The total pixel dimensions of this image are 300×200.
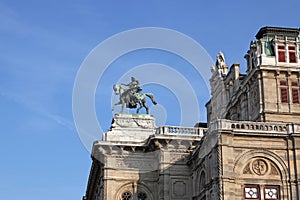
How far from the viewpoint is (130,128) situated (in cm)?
6731

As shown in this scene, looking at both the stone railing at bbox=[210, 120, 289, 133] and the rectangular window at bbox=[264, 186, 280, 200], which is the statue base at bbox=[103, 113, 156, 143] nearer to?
the stone railing at bbox=[210, 120, 289, 133]

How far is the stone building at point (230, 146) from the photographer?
173 ft


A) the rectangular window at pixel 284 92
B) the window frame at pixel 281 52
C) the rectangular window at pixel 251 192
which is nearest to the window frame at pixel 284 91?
the rectangular window at pixel 284 92

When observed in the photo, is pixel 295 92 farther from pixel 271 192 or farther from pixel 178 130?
pixel 271 192

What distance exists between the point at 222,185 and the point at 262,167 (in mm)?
4007

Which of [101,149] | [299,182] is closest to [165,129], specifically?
[101,149]

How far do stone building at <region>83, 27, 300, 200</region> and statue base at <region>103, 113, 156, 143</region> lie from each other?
0.10m

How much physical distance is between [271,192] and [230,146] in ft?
16.3

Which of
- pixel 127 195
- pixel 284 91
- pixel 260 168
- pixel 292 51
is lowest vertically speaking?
pixel 127 195

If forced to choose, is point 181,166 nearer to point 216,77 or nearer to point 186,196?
point 186,196

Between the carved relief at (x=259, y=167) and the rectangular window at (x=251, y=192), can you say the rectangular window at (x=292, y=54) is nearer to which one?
the carved relief at (x=259, y=167)

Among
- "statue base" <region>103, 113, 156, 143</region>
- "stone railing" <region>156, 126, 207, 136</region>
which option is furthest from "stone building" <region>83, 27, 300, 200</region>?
"statue base" <region>103, 113, 156, 143</region>

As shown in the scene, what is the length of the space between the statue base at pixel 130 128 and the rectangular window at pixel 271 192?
55.2 ft

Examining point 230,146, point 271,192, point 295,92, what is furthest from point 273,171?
point 295,92
